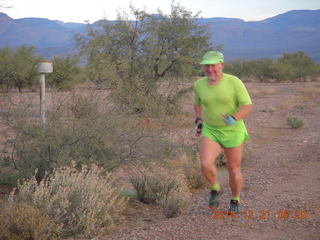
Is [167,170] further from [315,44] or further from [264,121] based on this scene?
[315,44]

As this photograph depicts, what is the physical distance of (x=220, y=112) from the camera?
5633 mm

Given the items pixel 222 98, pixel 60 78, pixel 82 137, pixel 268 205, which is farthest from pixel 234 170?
pixel 60 78

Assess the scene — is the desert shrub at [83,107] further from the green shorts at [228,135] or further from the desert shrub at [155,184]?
the green shorts at [228,135]

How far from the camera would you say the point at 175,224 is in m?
5.74

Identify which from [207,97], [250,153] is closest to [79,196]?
[207,97]

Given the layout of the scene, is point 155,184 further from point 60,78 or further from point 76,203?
point 60,78

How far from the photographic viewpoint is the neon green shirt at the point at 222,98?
556 cm

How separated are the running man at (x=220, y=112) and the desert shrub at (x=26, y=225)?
1.90 metres

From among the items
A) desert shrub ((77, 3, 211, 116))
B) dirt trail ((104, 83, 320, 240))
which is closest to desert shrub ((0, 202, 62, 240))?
dirt trail ((104, 83, 320, 240))

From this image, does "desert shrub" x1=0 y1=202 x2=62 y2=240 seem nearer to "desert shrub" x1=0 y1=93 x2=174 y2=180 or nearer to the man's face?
"desert shrub" x1=0 y1=93 x2=174 y2=180

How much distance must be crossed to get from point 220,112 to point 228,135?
29 centimetres

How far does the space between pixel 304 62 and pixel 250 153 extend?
49.4 metres

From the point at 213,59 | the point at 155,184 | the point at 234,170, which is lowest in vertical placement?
the point at 155,184

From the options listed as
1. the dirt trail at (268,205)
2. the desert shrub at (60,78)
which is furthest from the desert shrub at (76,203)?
the desert shrub at (60,78)
